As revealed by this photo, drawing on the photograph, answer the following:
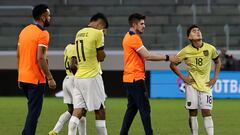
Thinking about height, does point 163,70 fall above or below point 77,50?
below

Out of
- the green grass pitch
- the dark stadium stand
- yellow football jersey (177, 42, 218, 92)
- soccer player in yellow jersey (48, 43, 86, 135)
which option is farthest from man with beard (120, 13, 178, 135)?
the dark stadium stand

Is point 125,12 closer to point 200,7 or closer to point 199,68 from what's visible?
point 200,7

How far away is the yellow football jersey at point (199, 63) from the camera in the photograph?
11977mm

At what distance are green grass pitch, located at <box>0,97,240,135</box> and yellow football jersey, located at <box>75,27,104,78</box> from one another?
3111 millimetres

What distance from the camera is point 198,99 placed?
12.0 meters

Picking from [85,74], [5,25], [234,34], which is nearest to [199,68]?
[85,74]

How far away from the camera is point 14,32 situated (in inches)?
1212

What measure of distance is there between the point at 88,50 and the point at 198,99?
2.29 m

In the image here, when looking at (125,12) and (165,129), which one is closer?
(165,129)

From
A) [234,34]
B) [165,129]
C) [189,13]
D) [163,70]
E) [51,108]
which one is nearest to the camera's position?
[165,129]

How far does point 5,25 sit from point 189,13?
8059mm

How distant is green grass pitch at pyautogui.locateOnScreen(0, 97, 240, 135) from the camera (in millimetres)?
14312

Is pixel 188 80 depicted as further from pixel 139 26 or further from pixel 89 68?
pixel 89 68

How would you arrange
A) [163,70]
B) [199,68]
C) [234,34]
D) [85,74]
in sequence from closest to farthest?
[85,74], [199,68], [163,70], [234,34]
